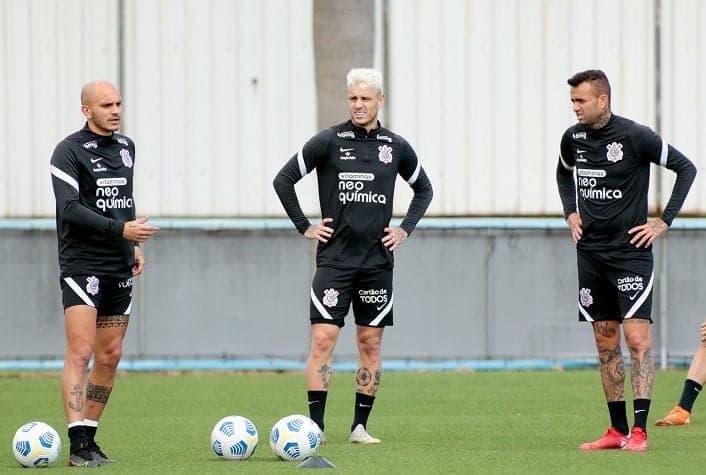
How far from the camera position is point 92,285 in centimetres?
895

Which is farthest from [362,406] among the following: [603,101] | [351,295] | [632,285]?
[603,101]

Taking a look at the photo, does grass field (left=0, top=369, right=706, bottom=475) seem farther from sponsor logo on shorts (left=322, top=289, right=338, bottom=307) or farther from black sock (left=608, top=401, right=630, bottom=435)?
sponsor logo on shorts (left=322, top=289, right=338, bottom=307)

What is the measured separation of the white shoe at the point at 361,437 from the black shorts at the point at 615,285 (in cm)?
151

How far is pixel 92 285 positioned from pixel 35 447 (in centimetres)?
96

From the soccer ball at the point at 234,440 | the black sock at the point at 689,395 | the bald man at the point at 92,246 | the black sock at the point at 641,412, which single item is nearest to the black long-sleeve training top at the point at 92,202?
the bald man at the point at 92,246

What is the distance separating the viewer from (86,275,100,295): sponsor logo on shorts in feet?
29.3

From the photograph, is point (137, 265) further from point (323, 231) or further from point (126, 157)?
point (323, 231)

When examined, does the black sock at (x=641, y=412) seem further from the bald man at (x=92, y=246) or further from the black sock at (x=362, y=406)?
the bald man at (x=92, y=246)

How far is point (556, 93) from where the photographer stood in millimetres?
16312

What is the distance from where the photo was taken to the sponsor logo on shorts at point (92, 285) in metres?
8.95

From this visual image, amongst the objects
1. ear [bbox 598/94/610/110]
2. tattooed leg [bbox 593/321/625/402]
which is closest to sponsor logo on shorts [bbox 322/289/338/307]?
tattooed leg [bbox 593/321/625/402]

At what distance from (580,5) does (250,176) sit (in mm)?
3836

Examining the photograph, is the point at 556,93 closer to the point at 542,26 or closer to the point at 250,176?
the point at 542,26

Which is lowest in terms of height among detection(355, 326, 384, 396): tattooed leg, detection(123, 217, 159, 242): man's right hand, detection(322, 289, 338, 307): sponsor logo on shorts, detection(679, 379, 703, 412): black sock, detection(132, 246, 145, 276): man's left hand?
detection(679, 379, 703, 412): black sock
